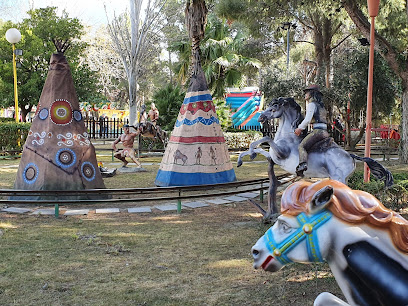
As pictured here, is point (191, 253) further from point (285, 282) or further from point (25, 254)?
point (25, 254)

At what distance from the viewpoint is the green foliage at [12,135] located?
19.5 metres

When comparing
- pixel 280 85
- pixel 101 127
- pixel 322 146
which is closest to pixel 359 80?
pixel 280 85

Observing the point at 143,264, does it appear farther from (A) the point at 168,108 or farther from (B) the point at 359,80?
(B) the point at 359,80

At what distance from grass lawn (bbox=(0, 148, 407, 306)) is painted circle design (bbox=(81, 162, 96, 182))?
131 centimetres

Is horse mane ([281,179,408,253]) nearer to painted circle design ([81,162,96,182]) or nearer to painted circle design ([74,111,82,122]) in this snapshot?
painted circle design ([81,162,96,182])

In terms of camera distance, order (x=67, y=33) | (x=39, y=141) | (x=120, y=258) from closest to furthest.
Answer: (x=120, y=258) < (x=39, y=141) < (x=67, y=33)

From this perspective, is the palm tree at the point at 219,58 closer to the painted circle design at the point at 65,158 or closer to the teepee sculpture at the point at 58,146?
the teepee sculpture at the point at 58,146

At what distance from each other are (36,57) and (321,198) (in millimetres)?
25558

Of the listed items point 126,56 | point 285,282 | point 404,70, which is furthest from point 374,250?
point 126,56

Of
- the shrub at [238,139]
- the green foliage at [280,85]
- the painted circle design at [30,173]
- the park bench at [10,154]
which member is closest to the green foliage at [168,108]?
the shrub at [238,139]

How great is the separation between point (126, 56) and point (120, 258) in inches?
704

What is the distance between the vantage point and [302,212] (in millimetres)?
2330

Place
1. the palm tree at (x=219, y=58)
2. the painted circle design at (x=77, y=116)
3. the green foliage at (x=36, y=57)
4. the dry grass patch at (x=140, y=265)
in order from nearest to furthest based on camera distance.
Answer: the dry grass patch at (x=140, y=265) < the painted circle design at (x=77, y=116) < the green foliage at (x=36, y=57) < the palm tree at (x=219, y=58)

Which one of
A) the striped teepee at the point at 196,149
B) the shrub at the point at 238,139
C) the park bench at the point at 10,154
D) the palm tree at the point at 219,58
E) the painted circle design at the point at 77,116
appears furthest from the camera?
the palm tree at the point at 219,58
